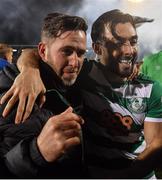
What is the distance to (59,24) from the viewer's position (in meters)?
1.92

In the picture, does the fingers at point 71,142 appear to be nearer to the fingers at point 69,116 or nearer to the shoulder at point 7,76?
the fingers at point 69,116

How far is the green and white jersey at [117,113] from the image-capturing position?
1.98 m

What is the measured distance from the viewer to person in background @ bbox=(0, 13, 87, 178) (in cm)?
175

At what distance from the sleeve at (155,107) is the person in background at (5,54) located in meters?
0.89

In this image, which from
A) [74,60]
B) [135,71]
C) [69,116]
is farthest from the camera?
[135,71]

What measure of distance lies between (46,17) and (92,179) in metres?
1.01

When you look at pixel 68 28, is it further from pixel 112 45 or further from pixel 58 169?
pixel 58 169

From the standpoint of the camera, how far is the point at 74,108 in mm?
1965

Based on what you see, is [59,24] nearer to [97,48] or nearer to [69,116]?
[97,48]

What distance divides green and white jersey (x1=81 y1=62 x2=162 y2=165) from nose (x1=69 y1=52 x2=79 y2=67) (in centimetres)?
12

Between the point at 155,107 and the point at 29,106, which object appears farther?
the point at 155,107

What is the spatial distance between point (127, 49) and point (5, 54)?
0.75 m

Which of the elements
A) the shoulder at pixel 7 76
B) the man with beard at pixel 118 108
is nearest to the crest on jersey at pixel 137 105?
the man with beard at pixel 118 108

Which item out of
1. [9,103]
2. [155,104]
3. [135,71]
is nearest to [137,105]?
[155,104]
